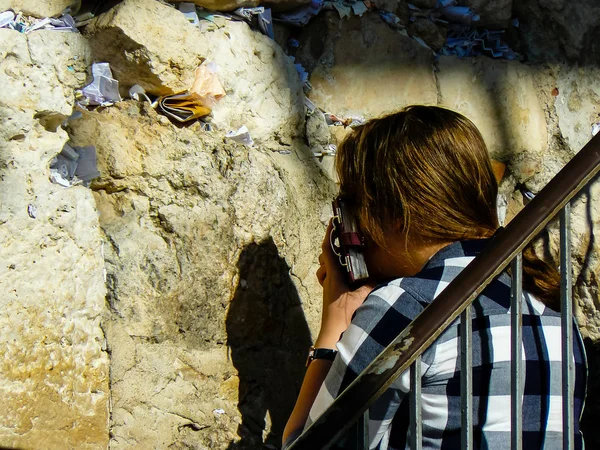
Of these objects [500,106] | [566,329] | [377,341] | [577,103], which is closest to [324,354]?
[377,341]

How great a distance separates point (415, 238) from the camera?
1543 mm

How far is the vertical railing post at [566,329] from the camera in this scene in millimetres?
1275

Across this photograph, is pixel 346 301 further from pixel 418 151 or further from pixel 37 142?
pixel 37 142

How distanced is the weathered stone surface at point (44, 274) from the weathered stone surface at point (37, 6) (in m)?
0.07

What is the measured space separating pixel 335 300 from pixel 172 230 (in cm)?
46

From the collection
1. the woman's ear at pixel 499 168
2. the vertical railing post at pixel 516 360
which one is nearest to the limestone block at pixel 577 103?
the woman's ear at pixel 499 168

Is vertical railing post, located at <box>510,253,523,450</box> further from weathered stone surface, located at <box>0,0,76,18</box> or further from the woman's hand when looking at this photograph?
weathered stone surface, located at <box>0,0,76,18</box>

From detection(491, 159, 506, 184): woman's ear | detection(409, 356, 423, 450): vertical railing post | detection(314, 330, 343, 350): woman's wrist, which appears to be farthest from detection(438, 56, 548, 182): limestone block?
detection(409, 356, 423, 450): vertical railing post

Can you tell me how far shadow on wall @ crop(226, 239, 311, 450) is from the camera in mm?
2027

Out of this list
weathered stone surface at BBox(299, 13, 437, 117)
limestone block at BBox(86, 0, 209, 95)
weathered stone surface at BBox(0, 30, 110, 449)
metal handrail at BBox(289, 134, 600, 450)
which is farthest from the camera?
weathered stone surface at BBox(299, 13, 437, 117)

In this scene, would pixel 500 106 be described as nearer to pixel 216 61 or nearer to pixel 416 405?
pixel 216 61

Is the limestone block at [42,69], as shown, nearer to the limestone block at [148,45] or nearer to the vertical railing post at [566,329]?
the limestone block at [148,45]

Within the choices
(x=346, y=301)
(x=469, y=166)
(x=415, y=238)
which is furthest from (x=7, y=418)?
(x=469, y=166)

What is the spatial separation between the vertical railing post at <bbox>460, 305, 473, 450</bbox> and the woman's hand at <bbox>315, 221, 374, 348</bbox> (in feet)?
1.56
